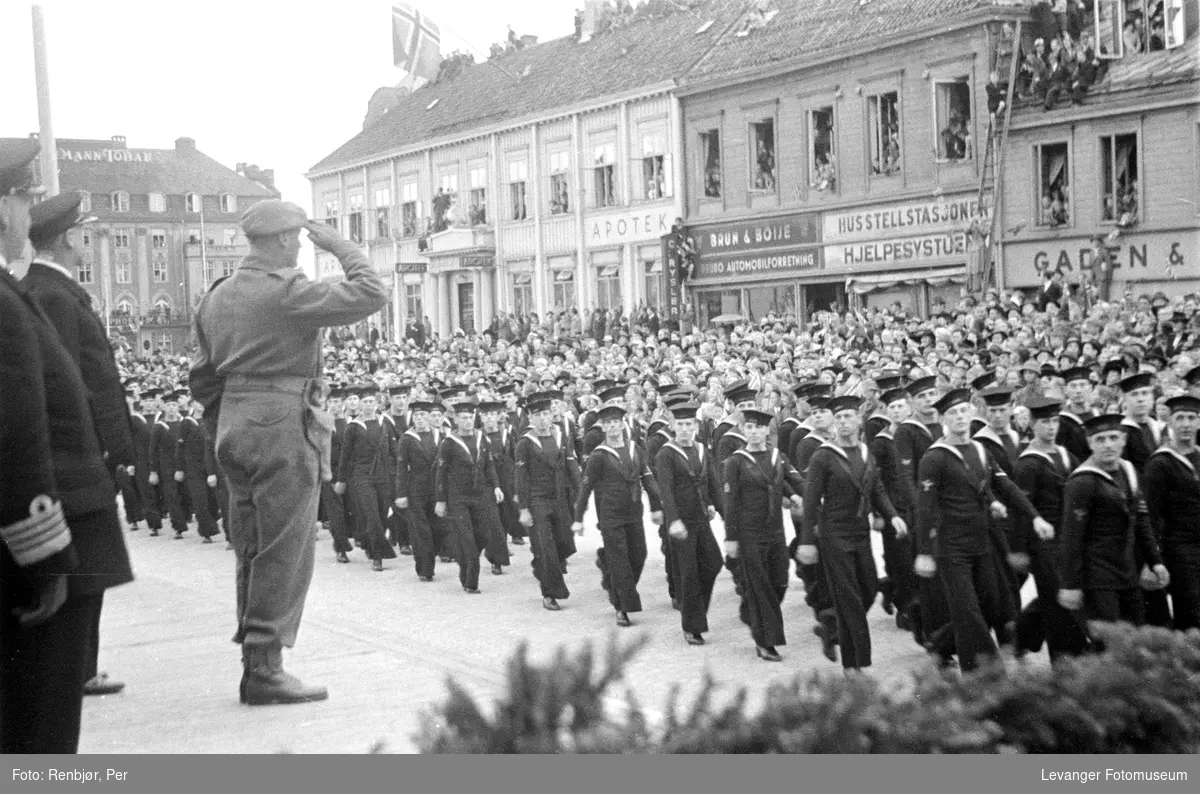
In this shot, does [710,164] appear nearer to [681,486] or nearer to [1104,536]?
[681,486]

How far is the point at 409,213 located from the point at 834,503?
18.3m

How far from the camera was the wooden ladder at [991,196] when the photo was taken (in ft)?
92.1

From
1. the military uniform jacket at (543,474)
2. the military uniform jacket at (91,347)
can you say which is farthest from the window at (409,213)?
the military uniform jacket at (91,347)

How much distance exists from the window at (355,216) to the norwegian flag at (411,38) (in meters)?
17.7

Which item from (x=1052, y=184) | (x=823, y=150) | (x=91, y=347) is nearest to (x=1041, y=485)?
(x=91, y=347)

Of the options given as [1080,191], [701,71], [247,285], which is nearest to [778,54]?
[701,71]

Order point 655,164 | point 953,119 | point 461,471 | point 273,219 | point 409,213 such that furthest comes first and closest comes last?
point 655,164
point 953,119
point 409,213
point 461,471
point 273,219

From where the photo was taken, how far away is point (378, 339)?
32969mm

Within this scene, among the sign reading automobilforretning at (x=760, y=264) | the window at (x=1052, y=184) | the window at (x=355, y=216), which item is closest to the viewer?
the window at (x=355, y=216)

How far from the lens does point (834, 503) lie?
10078 millimetres

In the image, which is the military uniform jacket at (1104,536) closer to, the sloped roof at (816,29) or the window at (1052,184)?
the window at (1052,184)
